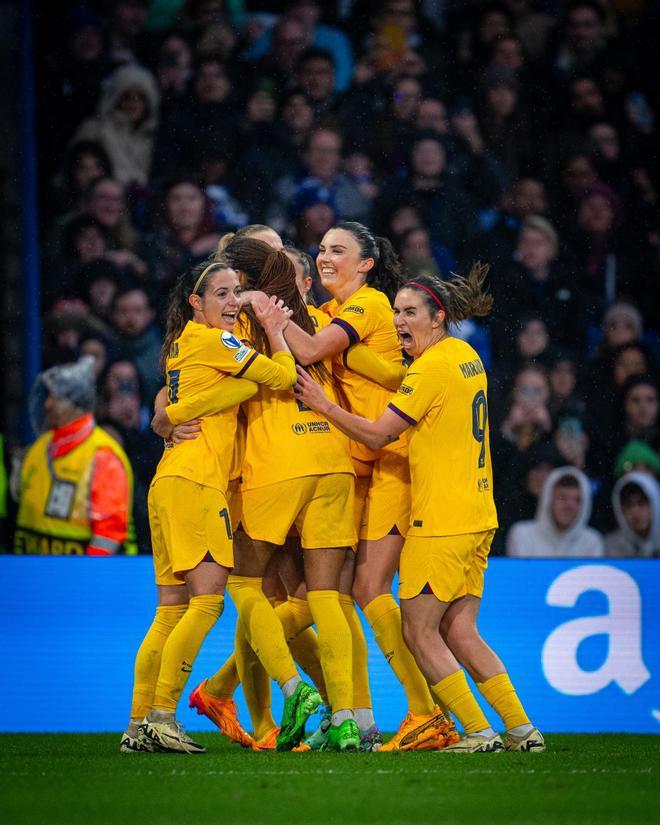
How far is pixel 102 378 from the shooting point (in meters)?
7.52

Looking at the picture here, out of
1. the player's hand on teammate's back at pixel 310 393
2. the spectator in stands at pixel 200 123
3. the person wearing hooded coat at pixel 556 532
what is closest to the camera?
the player's hand on teammate's back at pixel 310 393

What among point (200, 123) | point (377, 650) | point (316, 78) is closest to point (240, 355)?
point (377, 650)

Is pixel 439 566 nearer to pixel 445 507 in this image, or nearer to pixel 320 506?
pixel 445 507

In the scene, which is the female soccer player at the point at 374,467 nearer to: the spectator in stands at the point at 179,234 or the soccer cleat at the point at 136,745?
the soccer cleat at the point at 136,745

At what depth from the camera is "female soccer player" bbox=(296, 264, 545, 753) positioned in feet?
14.3

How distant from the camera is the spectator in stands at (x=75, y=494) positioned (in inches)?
261

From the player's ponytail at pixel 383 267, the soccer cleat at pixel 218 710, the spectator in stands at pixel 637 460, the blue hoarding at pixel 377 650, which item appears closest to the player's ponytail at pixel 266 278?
the player's ponytail at pixel 383 267

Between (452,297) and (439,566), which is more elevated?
(452,297)

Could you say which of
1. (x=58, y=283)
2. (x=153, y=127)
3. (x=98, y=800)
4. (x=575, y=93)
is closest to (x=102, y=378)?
(x=58, y=283)

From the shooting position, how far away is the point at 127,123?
8.20m

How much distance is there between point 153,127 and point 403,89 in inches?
64.2

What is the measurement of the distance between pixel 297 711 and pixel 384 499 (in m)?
0.93

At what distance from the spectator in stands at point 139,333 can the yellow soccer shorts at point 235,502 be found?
2999 mm

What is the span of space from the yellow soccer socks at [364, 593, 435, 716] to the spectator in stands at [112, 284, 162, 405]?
317cm
